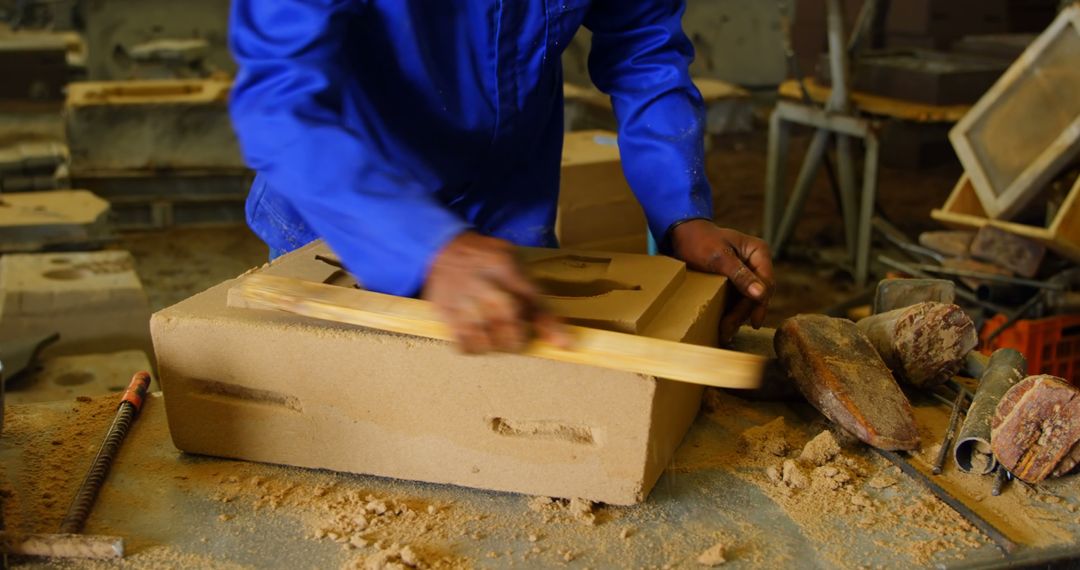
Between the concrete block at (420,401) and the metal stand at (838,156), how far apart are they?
3.55 metres

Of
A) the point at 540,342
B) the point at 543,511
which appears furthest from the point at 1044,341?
the point at 540,342

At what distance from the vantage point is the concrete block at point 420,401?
1.46m

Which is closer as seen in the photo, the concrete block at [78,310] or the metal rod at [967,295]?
the concrete block at [78,310]

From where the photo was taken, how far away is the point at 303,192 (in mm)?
1458

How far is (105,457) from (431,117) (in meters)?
0.74

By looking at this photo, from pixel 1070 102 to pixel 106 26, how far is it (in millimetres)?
→ 5868

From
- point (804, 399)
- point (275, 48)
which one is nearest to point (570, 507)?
point (804, 399)

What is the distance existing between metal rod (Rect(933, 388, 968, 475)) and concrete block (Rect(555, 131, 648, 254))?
83.9 inches

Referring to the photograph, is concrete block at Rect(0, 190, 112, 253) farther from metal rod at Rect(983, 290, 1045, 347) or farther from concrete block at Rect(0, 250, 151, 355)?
metal rod at Rect(983, 290, 1045, 347)

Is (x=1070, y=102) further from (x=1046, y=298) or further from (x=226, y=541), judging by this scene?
(x=226, y=541)

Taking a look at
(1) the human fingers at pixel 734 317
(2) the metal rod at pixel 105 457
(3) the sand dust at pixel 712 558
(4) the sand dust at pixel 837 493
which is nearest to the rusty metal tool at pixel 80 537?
(2) the metal rod at pixel 105 457

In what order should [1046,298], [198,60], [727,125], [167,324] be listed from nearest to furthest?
[167,324] < [1046,298] < [727,125] < [198,60]

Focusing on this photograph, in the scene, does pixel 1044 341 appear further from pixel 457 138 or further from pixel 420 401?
pixel 420 401

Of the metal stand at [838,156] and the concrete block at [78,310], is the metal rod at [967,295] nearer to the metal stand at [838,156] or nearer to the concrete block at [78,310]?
the metal stand at [838,156]
